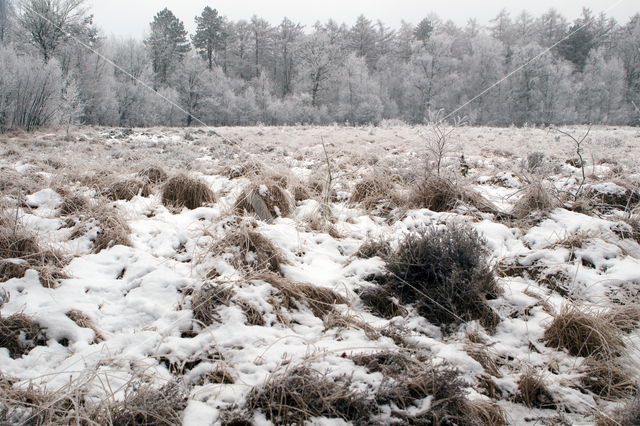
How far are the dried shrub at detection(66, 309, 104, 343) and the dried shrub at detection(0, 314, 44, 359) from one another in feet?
0.51

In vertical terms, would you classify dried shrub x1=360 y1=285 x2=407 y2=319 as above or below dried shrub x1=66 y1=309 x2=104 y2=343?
above

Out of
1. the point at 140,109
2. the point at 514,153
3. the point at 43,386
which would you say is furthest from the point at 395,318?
the point at 140,109

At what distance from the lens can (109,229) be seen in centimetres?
289

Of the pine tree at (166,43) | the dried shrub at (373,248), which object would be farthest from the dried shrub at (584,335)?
the pine tree at (166,43)

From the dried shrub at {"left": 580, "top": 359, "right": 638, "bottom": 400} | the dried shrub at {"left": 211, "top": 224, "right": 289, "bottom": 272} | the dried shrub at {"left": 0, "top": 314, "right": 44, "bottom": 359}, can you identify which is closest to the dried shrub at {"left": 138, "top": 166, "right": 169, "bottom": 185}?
the dried shrub at {"left": 211, "top": 224, "right": 289, "bottom": 272}

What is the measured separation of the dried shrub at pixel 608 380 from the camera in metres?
1.63

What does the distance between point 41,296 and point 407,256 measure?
2366mm

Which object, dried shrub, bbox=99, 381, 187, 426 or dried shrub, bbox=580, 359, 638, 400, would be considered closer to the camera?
dried shrub, bbox=99, 381, 187, 426

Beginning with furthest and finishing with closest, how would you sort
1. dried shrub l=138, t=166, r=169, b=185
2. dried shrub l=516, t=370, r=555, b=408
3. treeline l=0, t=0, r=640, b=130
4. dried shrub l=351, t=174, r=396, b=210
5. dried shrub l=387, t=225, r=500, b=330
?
treeline l=0, t=0, r=640, b=130
dried shrub l=138, t=166, r=169, b=185
dried shrub l=351, t=174, r=396, b=210
dried shrub l=387, t=225, r=500, b=330
dried shrub l=516, t=370, r=555, b=408

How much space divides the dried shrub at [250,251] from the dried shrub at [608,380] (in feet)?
6.32

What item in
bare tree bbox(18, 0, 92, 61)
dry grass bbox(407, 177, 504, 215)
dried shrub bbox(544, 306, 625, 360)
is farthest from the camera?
bare tree bbox(18, 0, 92, 61)

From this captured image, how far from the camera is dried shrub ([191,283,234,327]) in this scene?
205cm

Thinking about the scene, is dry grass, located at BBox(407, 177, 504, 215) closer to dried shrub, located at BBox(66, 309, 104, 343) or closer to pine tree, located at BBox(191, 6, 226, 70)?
dried shrub, located at BBox(66, 309, 104, 343)

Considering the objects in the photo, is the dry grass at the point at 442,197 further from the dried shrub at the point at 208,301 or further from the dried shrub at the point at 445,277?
the dried shrub at the point at 208,301
